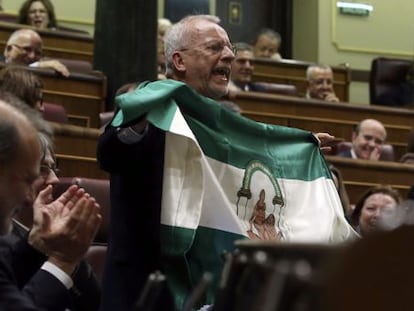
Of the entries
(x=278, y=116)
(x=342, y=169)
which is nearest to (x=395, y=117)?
(x=278, y=116)

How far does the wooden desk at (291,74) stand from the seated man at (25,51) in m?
2.45

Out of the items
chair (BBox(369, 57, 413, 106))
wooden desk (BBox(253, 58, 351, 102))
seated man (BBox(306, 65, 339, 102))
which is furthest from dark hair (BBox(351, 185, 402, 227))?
chair (BBox(369, 57, 413, 106))

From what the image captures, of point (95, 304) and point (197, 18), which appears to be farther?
point (197, 18)

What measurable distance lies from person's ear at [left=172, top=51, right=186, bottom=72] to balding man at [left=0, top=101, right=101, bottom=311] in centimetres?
62

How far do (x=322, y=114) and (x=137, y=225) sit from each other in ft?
14.8

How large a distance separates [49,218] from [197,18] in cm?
91

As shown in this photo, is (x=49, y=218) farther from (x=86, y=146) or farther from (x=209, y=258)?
(x=86, y=146)

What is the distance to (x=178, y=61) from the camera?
2.55 meters

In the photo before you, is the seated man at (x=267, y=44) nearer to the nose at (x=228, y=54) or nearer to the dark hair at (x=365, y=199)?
the dark hair at (x=365, y=199)

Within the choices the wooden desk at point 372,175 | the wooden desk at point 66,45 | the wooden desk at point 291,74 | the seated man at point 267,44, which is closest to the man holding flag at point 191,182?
the wooden desk at point 372,175

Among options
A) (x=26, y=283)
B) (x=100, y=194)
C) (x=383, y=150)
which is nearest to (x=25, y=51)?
(x=383, y=150)

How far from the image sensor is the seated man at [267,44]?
8.22 metres

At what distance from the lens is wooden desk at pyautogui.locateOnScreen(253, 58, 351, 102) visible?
26.1 ft

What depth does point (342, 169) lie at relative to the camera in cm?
541
